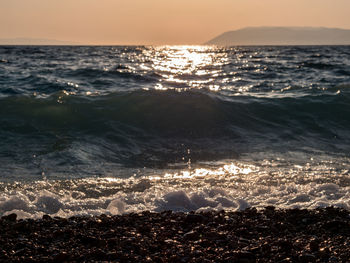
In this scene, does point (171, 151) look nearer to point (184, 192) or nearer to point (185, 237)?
point (184, 192)

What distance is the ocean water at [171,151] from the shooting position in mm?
5453

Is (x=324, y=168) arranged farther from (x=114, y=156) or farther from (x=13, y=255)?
(x=13, y=255)

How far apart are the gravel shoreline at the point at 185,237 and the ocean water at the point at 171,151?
60 centimetres

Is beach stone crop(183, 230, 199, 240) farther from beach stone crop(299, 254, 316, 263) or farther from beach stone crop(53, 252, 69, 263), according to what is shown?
beach stone crop(53, 252, 69, 263)

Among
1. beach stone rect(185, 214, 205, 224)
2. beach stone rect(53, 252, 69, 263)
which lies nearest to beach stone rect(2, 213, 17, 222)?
beach stone rect(53, 252, 69, 263)

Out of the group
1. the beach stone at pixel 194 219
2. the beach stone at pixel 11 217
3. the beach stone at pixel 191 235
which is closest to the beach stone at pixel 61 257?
the beach stone at pixel 191 235

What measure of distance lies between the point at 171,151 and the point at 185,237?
4820 millimetres

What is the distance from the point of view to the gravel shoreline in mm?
3516

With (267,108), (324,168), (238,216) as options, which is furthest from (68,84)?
(238,216)

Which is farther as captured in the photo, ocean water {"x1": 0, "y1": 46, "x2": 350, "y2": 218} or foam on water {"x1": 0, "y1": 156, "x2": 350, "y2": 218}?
ocean water {"x1": 0, "y1": 46, "x2": 350, "y2": 218}

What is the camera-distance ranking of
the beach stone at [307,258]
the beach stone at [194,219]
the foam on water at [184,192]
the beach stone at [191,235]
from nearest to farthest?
the beach stone at [307,258]
the beach stone at [191,235]
the beach stone at [194,219]
the foam on water at [184,192]

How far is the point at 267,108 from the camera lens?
12664 millimetres

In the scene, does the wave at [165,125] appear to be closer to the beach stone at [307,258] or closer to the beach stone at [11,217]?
the beach stone at [11,217]

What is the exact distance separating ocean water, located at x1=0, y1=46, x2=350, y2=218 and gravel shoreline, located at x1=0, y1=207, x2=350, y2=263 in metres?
0.60
